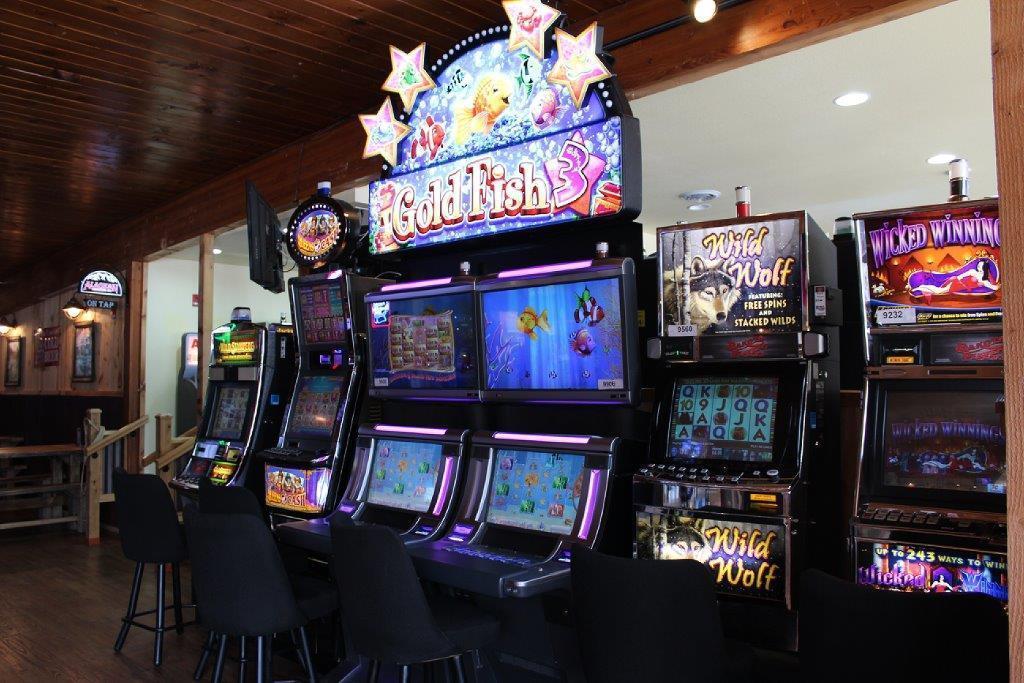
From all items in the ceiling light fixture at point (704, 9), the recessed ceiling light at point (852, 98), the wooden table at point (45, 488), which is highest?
the recessed ceiling light at point (852, 98)

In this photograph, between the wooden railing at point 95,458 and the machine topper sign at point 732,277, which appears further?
the wooden railing at point 95,458

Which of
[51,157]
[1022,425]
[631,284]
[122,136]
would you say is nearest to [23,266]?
[51,157]

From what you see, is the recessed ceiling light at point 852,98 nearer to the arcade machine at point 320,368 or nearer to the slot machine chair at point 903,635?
the arcade machine at point 320,368

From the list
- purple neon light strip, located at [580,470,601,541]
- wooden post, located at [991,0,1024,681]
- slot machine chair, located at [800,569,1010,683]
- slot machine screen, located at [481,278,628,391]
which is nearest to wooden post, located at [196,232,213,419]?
slot machine screen, located at [481,278,628,391]

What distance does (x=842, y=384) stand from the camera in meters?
3.29

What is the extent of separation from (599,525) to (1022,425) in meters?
1.65

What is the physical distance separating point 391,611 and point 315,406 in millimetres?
2222

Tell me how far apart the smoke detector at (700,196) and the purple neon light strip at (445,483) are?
16.1 feet

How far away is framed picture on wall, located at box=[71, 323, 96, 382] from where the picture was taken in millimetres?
9453

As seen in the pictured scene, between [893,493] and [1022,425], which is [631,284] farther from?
[1022,425]

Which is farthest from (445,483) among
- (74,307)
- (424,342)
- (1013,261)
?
(74,307)

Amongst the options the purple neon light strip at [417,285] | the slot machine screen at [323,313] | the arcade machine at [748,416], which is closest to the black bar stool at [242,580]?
the purple neon light strip at [417,285]

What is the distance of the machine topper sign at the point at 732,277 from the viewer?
278 centimetres

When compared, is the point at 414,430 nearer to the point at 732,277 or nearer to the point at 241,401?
the point at 732,277
